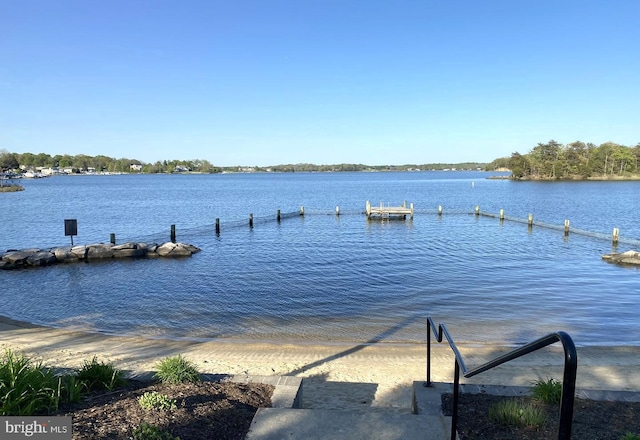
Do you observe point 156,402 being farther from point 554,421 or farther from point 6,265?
point 6,265

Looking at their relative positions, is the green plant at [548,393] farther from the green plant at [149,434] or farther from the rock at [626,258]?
the rock at [626,258]

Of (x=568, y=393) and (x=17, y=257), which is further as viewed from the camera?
(x=17, y=257)

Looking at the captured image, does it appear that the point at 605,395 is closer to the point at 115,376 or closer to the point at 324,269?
the point at 115,376

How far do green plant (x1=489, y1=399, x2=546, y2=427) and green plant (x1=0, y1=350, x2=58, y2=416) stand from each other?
4.85 metres

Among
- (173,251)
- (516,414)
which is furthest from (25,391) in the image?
(173,251)

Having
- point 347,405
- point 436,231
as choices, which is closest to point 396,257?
point 436,231

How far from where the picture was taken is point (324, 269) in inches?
827

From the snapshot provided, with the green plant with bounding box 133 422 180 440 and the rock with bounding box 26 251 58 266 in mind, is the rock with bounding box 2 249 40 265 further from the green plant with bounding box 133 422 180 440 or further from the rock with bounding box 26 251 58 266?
the green plant with bounding box 133 422 180 440

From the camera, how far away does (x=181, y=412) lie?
15.0 feet

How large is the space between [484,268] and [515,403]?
16.9m

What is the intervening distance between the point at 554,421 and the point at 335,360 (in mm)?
5385

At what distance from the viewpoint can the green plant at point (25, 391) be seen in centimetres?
431

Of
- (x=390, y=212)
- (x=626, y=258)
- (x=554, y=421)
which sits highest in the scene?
(x=554, y=421)

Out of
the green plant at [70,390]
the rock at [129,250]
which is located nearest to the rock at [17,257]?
the rock at [129,250]
